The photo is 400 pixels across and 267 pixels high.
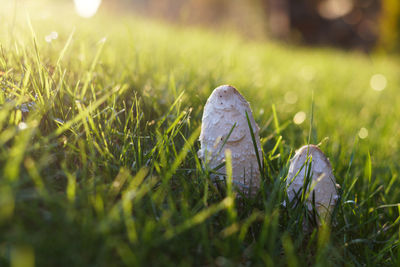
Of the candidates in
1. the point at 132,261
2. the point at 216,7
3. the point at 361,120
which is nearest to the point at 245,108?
the point at 132,261

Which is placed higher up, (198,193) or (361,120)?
(198,193)

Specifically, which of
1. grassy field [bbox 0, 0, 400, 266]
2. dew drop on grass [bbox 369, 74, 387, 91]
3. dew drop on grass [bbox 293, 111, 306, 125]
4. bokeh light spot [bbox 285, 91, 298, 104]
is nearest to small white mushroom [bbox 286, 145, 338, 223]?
grassy field [bbox 0, 0, 400, 266]

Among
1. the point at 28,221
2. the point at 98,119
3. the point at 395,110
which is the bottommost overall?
the point at 395,110

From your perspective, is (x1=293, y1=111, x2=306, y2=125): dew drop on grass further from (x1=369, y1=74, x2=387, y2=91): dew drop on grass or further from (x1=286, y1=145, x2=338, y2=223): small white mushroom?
(x1=369, y1=74, x2=387, y2=91): dew drop on grass

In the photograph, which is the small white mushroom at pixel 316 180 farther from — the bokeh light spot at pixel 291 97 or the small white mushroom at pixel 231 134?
the bokeh light spot at pixel 291 97

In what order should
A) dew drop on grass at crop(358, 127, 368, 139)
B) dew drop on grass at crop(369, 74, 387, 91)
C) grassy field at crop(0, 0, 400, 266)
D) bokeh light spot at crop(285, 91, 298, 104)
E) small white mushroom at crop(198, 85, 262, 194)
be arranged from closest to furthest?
grassy field at crop(0, 0, 400, 266) → small white mushroom at crop(198, 85, 262, 194) → dew drop on grass at crop(358, 127, 368, 139) → bokeh light spot at crop(285, 91, 298, 104) → dew drop on grass at crop(369, 74, 387, 91)

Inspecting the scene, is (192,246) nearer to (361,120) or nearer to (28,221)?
(28,221)

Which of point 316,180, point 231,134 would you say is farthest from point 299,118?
point 231,134
